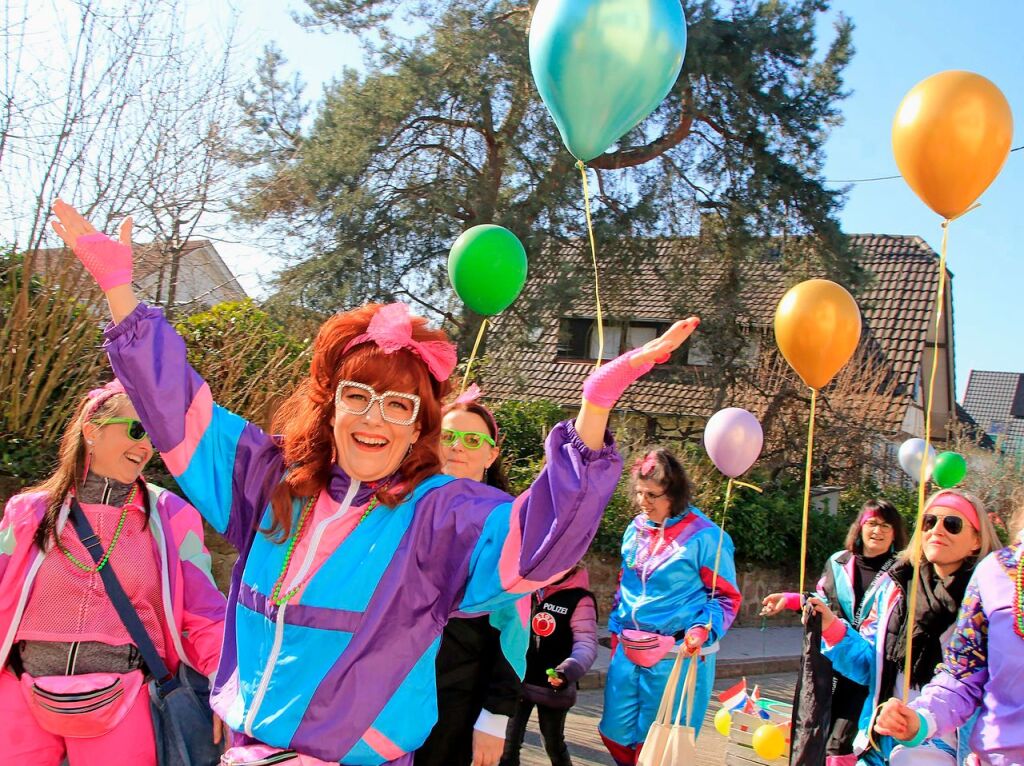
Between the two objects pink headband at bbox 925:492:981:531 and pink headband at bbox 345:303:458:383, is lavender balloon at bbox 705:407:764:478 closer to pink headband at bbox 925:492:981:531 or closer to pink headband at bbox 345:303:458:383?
pink headband at bbox 925:492:981:531

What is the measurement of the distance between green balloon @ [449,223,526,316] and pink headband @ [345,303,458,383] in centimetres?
187

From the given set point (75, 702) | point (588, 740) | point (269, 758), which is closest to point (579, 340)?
point (588, 740)

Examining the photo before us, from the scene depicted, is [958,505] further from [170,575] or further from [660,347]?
[170,575]

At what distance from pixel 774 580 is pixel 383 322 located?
37.2ft

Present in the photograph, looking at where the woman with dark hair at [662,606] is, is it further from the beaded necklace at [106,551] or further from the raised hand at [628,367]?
the raised hand at [628,367]

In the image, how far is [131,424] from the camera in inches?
120

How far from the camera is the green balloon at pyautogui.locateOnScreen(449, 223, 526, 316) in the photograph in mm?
4078

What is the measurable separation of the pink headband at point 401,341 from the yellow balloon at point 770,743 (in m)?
4.03

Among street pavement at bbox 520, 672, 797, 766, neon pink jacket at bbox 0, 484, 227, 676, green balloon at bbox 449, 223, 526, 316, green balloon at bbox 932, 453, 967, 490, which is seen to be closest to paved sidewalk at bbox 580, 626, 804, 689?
street pavement at bbox 520, 672, 797, 766

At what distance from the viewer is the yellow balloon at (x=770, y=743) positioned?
5328mm

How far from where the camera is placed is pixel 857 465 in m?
14.9

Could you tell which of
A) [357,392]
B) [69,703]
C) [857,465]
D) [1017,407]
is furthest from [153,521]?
[1017,407]

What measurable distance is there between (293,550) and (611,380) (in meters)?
0.85

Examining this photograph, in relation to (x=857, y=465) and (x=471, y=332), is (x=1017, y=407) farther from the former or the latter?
(x=471, y=332)
